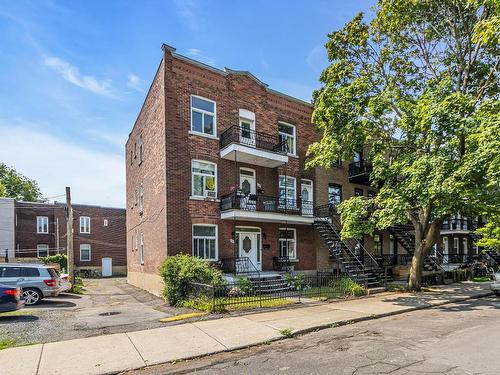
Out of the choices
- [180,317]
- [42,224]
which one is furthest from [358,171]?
[42,224]

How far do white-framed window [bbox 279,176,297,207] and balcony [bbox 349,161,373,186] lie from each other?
217 inches

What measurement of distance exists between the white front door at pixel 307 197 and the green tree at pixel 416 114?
3650 mm

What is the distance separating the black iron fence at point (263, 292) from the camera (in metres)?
12.0

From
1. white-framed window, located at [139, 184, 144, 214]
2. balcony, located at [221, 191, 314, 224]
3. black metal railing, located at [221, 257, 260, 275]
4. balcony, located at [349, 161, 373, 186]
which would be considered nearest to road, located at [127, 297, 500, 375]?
black metal railing, located at [221, 257, 260, 275]

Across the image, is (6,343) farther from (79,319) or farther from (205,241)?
(205,241)

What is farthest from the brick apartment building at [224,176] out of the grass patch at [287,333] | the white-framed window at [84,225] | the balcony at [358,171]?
the white-framed window at [84,225]

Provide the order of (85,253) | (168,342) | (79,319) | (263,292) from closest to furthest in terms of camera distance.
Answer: (168,342) < (79,319) < (263,292) < (85,253)

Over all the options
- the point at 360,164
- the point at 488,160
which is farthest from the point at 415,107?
the point at 360,164

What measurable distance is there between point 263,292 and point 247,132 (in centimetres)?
852

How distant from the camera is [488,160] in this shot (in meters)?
11.4

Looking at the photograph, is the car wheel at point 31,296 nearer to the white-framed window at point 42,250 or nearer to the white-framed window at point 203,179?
the white-framed window at point 203,179

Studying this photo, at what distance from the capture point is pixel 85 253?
129 feet

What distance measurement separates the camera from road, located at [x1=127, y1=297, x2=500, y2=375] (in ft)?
20.2

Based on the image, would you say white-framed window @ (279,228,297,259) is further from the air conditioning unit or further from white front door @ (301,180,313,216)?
the air conditioning unit
